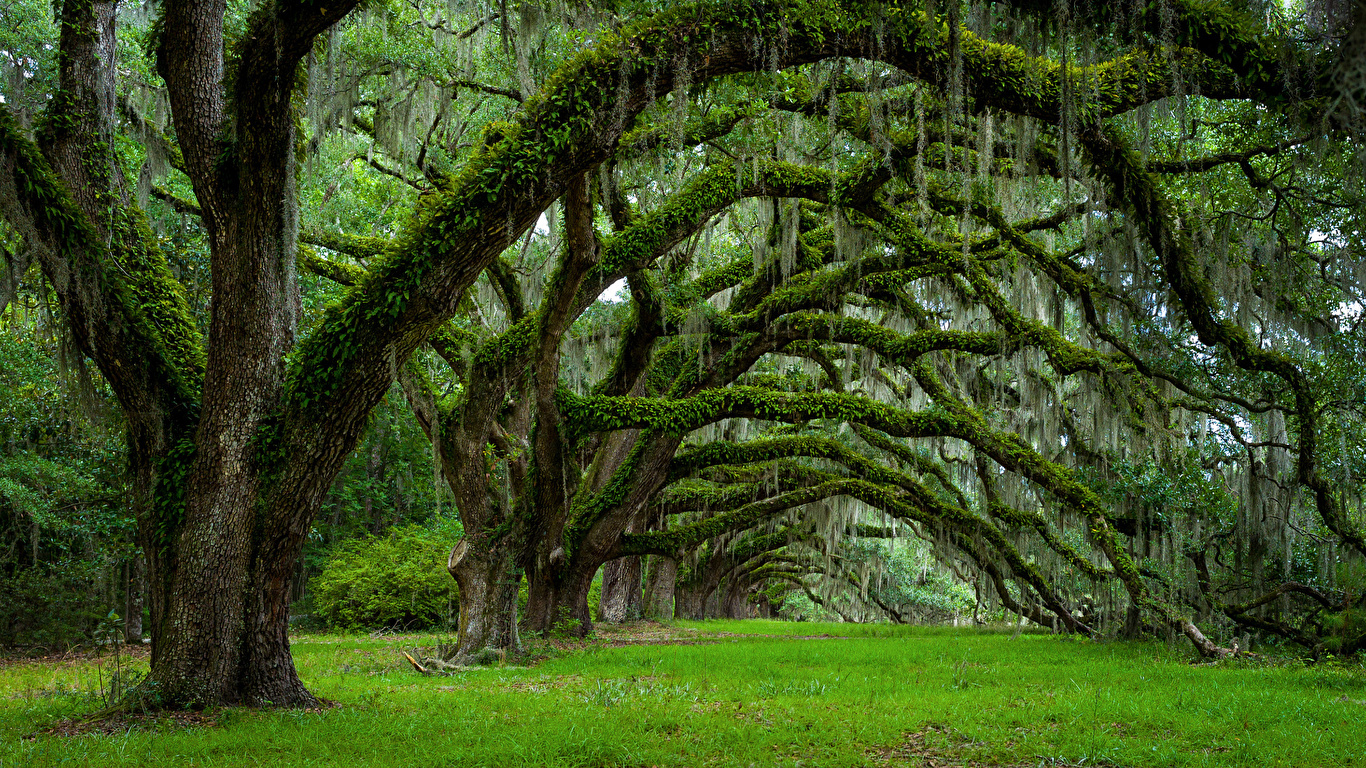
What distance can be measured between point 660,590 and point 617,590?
2409 mm

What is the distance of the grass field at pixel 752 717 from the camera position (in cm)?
512

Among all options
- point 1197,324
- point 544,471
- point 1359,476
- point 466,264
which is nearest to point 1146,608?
point 1359,476

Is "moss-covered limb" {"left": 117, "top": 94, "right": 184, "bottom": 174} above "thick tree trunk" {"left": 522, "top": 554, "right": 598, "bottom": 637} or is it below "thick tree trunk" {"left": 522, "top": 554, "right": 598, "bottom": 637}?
above

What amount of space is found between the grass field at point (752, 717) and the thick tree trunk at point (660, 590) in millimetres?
11118

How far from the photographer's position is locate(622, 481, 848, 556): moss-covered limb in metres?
13.5

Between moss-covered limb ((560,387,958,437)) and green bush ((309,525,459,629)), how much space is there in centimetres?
909

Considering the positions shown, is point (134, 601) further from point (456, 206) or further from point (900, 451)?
point (900, 451)

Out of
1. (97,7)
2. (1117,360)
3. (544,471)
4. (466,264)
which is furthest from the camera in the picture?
(1117,360)

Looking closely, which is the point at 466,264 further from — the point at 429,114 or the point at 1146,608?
the point at 1146,608

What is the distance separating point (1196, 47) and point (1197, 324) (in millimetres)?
2163

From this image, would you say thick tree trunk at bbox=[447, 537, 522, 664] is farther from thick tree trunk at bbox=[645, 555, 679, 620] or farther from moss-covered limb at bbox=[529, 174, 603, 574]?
thick tree trunk at bbox=[645, 555, 679, 620]

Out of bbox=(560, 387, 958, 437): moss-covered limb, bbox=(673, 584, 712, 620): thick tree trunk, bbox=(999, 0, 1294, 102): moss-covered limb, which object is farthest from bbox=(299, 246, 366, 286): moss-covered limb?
bbox=(673, 584, 712, 620): thick tree trunk

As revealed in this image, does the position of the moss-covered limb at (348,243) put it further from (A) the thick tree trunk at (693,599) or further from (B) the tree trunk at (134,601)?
(A) the thick tree trunk at (693,599)

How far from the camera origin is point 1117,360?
11164mm
